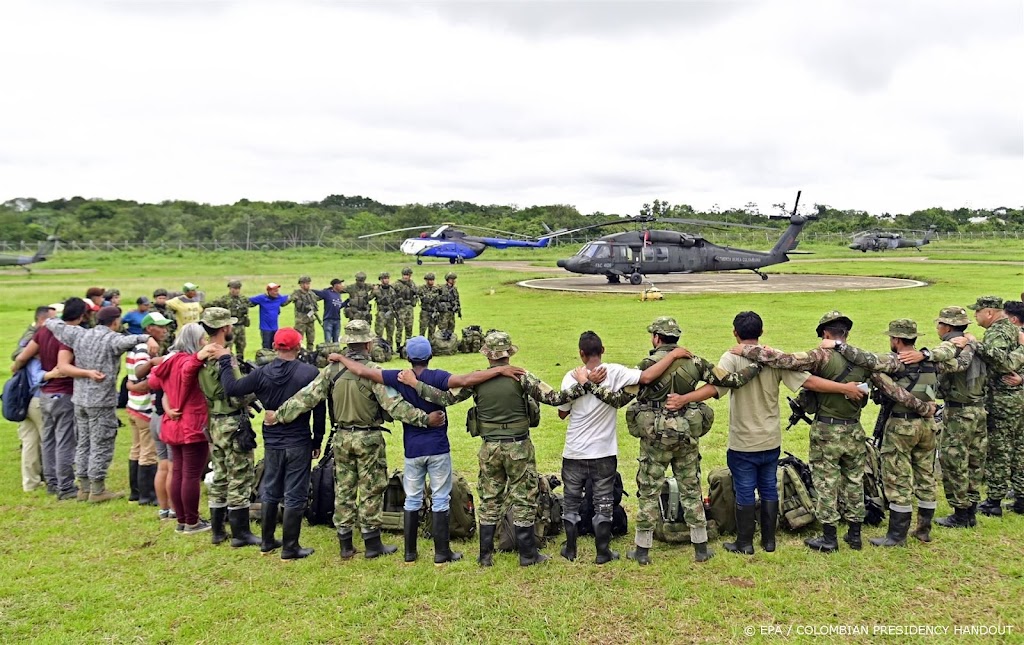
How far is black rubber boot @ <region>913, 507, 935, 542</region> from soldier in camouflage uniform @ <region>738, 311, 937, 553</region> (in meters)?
0.58

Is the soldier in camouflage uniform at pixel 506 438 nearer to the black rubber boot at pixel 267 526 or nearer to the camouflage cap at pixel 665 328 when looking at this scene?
the camouflage cap at pixel 665 328

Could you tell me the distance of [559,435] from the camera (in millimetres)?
8602

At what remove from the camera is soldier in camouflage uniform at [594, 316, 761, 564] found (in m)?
5.05

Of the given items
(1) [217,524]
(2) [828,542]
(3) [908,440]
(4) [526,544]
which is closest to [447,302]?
(1) [217,524]

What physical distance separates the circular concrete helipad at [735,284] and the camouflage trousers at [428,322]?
11127 mm

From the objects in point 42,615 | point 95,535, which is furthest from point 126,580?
point 95,535

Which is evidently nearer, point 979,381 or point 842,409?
point 842,409

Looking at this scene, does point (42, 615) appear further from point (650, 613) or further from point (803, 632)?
point (803, 632)

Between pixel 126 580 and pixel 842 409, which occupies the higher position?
pixel 842 409

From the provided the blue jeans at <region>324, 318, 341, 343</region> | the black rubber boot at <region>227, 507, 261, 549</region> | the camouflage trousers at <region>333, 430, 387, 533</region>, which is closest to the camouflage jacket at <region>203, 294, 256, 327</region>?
the blue jeans at <region>324, 318, 341, 343</region>

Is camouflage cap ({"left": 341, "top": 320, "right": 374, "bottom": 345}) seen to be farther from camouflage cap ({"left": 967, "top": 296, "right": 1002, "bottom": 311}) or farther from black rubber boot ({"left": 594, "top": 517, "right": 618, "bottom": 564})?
camouflage cap ({"left": 967, "top": 296, "right": 1002, "bottom": 311})

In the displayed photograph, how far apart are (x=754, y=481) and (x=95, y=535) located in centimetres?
587

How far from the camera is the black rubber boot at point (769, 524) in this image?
5.28 metres

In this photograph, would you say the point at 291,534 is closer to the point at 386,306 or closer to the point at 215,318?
the point at 215,318
